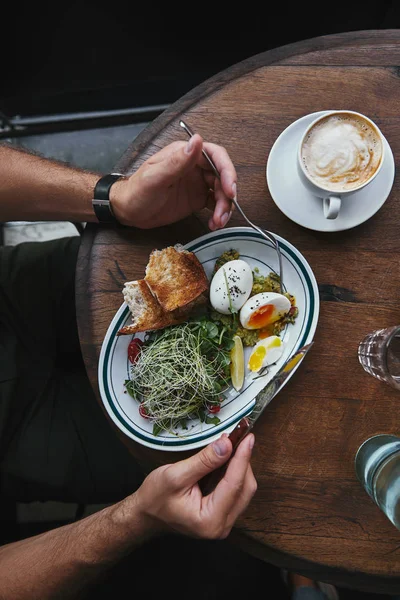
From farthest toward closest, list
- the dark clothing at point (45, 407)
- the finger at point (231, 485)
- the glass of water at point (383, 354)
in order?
the dark clothing at point (45, 407) → the glass of water at point (383, 354) → the finger at point (231, 485)

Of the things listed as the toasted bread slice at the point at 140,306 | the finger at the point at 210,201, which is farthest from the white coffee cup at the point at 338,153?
the toasted bread slice at the point at 140,306

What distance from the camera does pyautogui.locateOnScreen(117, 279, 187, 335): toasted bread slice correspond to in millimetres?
1190

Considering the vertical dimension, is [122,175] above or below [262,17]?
below

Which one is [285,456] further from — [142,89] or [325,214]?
[142,89]

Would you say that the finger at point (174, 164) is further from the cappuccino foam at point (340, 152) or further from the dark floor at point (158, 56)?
the dark floor at point (158, 56)

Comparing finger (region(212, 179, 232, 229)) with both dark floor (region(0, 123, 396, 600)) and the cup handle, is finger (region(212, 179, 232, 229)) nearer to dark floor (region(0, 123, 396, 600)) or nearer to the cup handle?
the cup handle

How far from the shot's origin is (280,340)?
1.22 meters

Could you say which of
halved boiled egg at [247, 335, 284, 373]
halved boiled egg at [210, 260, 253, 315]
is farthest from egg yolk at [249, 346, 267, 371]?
halved boiled egg at [210, 260, 253, 315]

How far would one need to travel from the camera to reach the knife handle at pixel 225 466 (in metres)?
1.12

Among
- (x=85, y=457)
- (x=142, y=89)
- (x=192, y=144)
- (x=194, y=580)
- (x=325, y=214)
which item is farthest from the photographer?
(x=142, y=89)

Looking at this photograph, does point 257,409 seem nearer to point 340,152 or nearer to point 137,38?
point 340,152

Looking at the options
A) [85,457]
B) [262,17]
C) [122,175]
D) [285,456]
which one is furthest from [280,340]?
[262,17]

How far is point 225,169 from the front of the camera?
1121 mm

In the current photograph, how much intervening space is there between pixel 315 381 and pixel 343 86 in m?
0.76
